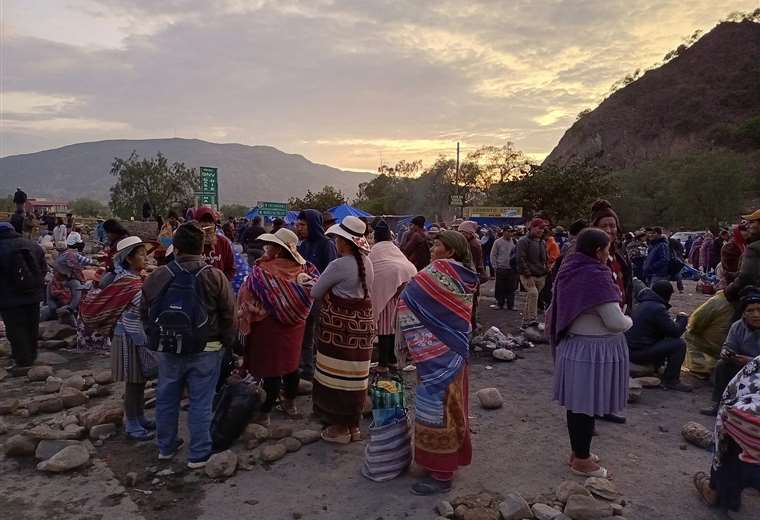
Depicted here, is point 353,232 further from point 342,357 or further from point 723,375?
point 723,375

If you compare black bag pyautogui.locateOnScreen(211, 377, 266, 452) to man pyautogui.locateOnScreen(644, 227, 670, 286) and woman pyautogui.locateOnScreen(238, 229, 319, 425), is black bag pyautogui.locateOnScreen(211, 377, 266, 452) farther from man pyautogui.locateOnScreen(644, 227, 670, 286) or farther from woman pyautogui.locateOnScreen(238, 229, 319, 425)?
man pyautogui.locateOnScreen(644, 227, 670, 286)

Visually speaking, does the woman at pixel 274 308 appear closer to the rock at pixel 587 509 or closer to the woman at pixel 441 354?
the woman at pixel 441 354

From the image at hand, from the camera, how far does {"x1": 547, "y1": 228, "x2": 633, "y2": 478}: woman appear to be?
3.41m

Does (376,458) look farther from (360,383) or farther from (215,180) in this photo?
(215,180)

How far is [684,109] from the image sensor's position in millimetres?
63125

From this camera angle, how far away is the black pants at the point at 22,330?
244 inches

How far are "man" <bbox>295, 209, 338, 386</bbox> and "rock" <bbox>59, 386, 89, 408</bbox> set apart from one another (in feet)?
7.13

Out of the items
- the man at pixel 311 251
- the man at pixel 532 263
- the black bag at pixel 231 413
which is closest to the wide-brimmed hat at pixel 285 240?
the black bag at pixel 231 413

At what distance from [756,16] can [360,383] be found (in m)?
93.4

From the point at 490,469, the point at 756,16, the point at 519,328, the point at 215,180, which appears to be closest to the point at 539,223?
the point at 519,328

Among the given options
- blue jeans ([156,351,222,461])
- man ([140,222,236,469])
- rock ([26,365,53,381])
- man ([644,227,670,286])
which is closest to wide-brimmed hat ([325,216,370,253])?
man ([140,222,236,469])

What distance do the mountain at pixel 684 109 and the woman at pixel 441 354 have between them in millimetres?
54525

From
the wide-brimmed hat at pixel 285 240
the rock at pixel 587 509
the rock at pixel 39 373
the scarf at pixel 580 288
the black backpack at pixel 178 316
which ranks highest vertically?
A: the wide-brimmed hat at pixel 285 240

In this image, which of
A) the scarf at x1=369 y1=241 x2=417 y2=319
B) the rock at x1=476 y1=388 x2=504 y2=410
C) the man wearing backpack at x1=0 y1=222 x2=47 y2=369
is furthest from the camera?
the man wearing backpack at x1=0 y1=222 x2=47 y2=369
